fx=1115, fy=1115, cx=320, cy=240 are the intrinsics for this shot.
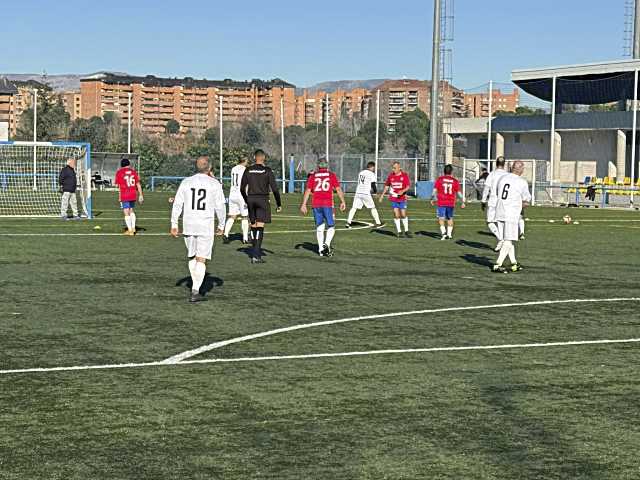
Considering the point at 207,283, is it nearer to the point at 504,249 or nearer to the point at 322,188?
the point at 504,249

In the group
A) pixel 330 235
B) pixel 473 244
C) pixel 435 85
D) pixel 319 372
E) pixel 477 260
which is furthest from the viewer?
pixel 435 85

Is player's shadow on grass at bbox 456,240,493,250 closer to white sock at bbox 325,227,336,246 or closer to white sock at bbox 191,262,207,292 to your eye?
white sock at bbox 325,227,336,246

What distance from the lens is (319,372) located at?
9344 millimetres

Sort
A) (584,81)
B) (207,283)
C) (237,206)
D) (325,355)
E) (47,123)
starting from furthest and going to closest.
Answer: (47,123), (584,81), (237,206), (207,283), (325,355)

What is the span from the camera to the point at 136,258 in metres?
19.9

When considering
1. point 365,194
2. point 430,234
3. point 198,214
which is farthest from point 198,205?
point 365,194

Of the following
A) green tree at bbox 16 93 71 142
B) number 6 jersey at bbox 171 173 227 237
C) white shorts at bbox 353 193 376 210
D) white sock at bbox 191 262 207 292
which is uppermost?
green tree at bbox 16 93 71 142

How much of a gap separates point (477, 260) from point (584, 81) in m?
40.6

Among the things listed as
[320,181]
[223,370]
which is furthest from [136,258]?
[223,370]

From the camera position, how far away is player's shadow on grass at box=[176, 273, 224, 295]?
15217 millimetres

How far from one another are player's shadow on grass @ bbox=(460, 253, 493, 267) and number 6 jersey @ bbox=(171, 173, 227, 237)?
7.00 meters

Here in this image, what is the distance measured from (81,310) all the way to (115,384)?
444cm

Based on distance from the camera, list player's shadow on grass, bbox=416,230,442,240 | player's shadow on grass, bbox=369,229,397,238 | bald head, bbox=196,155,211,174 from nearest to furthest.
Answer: bald head, bbox=196,155,211,174
player's shadow on grass, bbox=416,230,442,240
player's shadow on grass, bbox=369,229,397,238

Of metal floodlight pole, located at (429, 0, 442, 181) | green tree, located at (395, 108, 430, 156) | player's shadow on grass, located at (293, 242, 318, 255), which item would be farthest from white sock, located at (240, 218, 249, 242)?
green tree, located at (395, 108, 430, 156)
